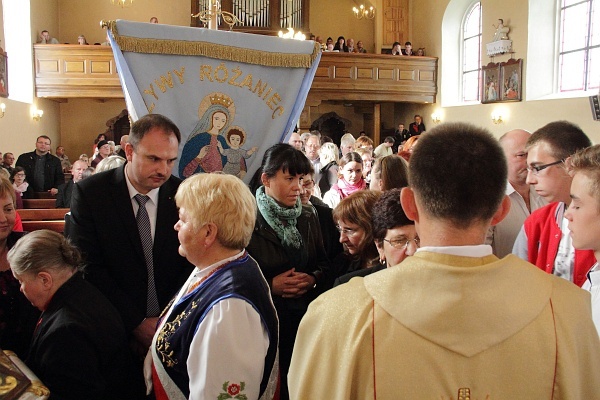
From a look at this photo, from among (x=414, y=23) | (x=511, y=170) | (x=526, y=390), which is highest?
(x=414, y=23)

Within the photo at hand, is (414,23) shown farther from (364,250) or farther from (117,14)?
(364,250)

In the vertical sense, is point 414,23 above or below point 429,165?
above

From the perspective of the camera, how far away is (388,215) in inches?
80.5

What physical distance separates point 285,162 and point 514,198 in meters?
1.30

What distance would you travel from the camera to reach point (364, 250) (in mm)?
2533

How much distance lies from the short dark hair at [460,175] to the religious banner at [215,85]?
7.33 feet

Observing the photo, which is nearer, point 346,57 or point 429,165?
point 429,165

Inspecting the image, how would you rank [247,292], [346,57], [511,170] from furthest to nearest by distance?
1. [346,57]
2. [511,170]
3. [247,292]

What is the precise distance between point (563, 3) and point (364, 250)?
11.3 m

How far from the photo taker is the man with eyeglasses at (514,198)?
285cm

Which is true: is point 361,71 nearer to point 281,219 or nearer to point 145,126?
point 281,219

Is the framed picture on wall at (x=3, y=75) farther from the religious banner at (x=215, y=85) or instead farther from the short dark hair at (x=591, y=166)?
the short dark hair at (x=591, y=166)

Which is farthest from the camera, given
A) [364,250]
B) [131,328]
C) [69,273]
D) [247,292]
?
[364,250]

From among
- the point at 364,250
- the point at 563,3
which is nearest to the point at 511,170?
the point at 364,250
